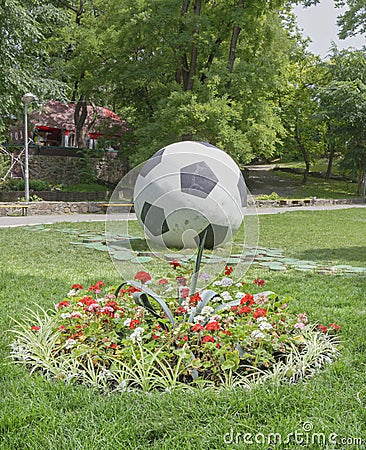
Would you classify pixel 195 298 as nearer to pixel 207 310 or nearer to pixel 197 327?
pixel 207 310

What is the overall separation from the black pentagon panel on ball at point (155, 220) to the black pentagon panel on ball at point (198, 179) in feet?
0.95

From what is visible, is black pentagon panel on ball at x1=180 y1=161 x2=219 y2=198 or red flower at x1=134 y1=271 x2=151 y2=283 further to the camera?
red flower at x1=134 y1=271 x2=151 y2=283

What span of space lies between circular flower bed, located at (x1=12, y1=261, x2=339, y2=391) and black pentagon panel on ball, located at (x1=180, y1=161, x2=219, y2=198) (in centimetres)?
74

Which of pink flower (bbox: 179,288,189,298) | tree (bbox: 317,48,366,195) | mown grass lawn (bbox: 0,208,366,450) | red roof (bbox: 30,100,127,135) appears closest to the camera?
mown grass lawn (bbox: 0,208,366,450)

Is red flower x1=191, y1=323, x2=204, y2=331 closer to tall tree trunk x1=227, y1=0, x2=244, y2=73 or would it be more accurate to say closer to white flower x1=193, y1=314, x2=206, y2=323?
white flower x1=193, y1=314, x2=206, y2=323

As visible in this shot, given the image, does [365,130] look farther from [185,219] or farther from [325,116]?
[185,219]

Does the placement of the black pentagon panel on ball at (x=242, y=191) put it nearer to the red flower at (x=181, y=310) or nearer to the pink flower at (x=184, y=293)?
the pink flower at (x=184, y=293)

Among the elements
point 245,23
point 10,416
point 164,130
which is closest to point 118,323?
point 10,416

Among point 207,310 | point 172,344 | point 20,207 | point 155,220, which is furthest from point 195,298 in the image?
point 20,207

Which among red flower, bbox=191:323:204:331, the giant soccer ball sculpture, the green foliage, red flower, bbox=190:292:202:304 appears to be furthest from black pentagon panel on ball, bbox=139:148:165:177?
the green foliage

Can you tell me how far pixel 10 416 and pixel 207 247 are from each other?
1.95 m

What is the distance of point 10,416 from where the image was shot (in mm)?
2498

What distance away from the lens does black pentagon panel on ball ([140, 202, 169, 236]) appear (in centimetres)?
378

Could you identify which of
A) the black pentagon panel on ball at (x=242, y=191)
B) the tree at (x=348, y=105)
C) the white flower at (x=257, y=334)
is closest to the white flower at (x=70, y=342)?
the white flower at (x=257, y=334)
